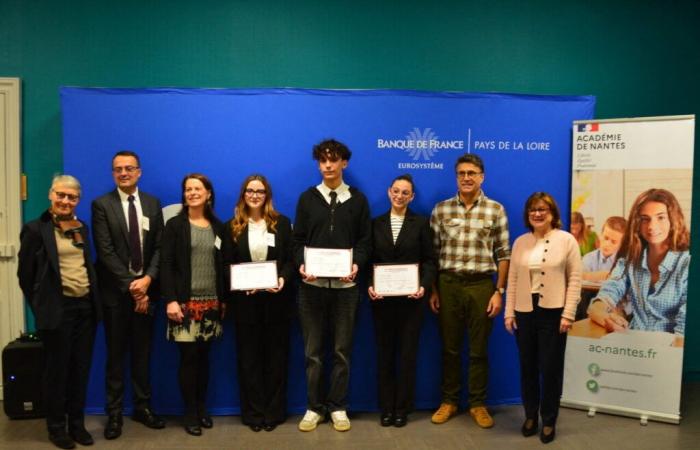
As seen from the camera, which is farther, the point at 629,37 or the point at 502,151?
the point at 629,37

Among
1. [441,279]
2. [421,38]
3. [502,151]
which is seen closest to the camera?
[441,279]

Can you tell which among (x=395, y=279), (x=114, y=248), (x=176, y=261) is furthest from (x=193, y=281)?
(x=395, y=279)

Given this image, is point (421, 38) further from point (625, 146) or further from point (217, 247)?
point (217, 247)

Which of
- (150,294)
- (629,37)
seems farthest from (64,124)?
(629,37)

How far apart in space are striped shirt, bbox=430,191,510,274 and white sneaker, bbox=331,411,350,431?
1.19 metres

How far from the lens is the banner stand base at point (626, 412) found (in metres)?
3.72

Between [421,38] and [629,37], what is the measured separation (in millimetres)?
1735

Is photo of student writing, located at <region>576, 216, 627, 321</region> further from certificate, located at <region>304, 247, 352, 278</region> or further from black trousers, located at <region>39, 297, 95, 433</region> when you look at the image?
black trousers, located at <region>39, 297, 95, 433</region>

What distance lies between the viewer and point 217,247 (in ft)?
11.1

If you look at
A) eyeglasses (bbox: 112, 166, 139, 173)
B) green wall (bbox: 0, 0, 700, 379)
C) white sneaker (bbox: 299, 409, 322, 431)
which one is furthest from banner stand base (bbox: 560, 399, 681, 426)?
eyeglasses (bbox: 112, 166, 139, 173)

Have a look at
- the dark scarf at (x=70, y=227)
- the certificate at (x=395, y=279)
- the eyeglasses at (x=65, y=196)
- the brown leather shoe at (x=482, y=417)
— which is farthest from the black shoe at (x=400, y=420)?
the eyeglasses at (x=65, y=196)

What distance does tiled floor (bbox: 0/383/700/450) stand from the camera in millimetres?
3340

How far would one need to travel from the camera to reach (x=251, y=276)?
3363 millimetres

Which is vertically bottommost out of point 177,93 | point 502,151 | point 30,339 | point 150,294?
point 30,339
